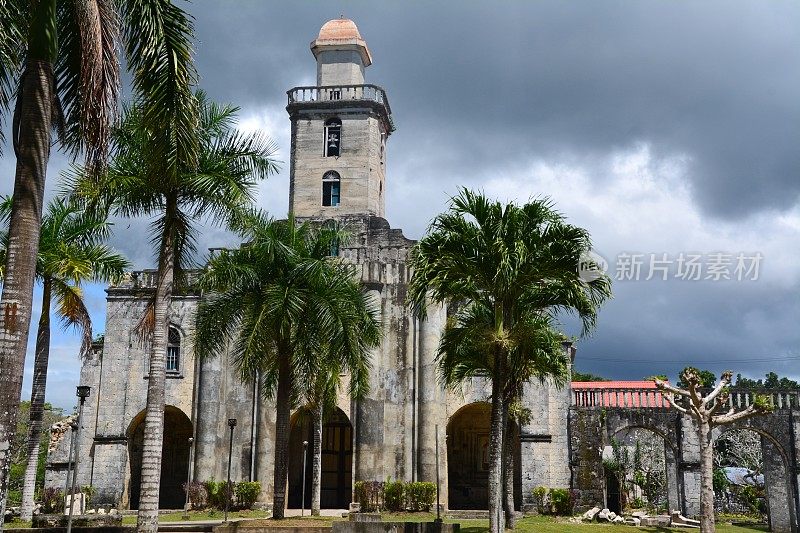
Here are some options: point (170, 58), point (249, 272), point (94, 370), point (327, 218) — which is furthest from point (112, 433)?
point (170, 58)

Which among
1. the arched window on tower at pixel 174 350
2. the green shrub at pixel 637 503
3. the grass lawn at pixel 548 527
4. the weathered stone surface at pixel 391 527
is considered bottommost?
the green shrub at pixel 637 503

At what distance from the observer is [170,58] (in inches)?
449

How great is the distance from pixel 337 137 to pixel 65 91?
24.6 meters

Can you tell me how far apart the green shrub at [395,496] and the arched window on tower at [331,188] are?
1206 centimetres

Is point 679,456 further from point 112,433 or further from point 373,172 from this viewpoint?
point 112,433

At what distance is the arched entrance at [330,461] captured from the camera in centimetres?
3322

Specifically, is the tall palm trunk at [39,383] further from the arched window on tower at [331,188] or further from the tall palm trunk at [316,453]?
the arched window on tower at [331,188]

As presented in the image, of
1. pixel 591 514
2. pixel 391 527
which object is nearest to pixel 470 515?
pixel 591 514

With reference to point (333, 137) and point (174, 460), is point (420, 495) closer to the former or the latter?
point (174, 460)

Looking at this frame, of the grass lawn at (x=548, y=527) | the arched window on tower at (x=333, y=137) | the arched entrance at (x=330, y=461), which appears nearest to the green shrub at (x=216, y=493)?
the arched entrance at (x=330, y=461)

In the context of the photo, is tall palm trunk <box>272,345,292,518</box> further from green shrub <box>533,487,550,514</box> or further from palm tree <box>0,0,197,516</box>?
green shrub <box>533,487,550,514</box>

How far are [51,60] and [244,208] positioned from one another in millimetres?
7441

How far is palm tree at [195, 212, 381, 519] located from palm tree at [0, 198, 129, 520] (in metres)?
3.89

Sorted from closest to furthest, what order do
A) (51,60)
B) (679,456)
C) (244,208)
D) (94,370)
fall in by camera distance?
(51,60) < (244,208) < (679,456) < (94,370)
